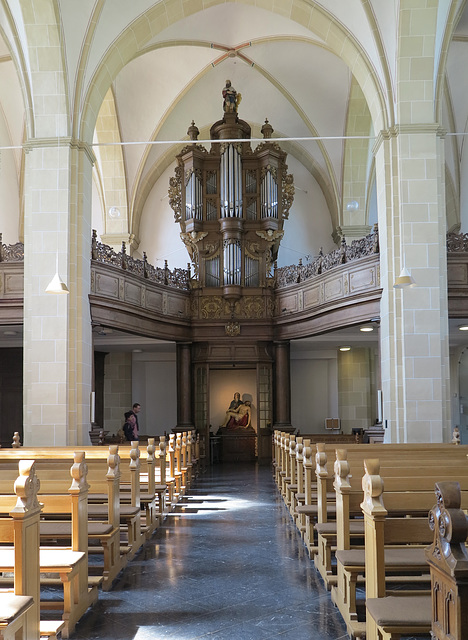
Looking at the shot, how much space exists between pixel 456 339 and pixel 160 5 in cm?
1008

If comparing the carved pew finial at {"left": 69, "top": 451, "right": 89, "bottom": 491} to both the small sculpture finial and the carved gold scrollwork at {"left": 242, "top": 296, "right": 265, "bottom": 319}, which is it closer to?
the carved gold scrollwork at {"left": 242, "top": 296, "right": 265, "bottom": 319}

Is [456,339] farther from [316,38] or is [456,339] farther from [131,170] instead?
[131,170]

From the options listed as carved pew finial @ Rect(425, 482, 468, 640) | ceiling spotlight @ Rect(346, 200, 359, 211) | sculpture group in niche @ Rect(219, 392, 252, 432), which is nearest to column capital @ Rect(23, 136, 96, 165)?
ceiling spotlight @ Rect(346, 200, 359, 211)

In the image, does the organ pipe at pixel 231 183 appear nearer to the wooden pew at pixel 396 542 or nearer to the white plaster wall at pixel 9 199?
the white plaster wall at pixel 9 199

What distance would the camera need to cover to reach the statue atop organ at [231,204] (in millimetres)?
17938

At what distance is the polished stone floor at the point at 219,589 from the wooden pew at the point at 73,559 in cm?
12

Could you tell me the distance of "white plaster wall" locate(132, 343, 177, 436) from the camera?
20.8m

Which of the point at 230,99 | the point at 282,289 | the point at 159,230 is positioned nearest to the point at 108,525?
the point at 282,289

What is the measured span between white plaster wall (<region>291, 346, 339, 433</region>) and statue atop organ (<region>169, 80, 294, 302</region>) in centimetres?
367

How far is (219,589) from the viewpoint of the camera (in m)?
5.67

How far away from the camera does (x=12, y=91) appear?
1706 cm

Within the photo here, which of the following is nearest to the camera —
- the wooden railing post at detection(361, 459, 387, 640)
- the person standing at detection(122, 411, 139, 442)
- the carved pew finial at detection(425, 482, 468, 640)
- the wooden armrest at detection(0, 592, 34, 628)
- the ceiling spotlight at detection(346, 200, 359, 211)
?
the carved pew finial at detection(425, 482, 468, 640)

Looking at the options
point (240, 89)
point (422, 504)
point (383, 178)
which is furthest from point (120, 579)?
point (240, 89)

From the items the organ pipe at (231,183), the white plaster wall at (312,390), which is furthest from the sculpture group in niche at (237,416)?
the organ pipe at (231,183)
